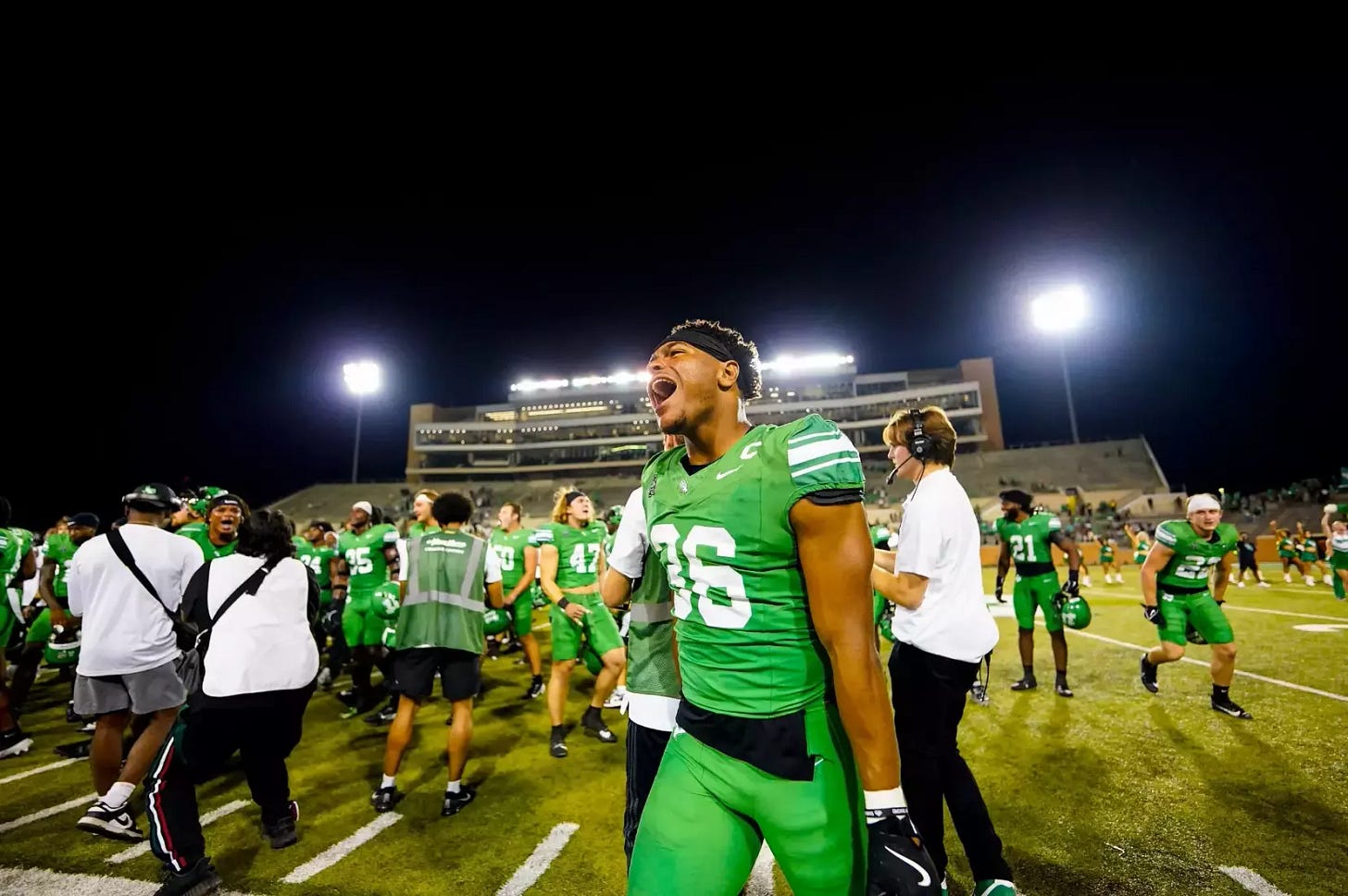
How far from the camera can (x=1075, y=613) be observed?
628cm

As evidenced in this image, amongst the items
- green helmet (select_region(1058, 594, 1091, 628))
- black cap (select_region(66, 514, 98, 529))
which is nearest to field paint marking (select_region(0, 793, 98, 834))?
black cap (select_region(66, 514, 98, 529))

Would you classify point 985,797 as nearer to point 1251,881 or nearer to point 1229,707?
point 1251,881

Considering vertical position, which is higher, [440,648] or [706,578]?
[706,578]

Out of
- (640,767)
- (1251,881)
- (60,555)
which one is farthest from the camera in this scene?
(60,555)

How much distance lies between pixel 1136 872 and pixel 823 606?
10.5ft

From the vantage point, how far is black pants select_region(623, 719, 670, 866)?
2166mm

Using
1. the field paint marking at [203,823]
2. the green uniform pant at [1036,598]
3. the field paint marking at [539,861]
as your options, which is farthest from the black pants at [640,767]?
the green uniform pant at [1036,598]

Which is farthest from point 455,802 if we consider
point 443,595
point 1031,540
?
point 1031,540

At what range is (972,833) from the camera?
8.66 feet

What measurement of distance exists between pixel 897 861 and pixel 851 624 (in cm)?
49

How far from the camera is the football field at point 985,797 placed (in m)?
3.25

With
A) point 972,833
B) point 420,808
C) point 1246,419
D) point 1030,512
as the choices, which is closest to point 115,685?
point 420,808

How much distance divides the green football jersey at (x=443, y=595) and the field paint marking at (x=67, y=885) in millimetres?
1621

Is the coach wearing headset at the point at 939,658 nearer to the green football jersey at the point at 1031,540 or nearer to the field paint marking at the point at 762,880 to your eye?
the field paint marking at the point at 762,880
